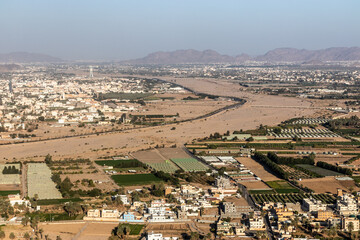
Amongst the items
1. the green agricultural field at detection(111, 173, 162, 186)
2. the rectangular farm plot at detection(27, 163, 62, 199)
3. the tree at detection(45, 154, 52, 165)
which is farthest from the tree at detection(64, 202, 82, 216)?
the tree at detection(45, 154, 52, 165)

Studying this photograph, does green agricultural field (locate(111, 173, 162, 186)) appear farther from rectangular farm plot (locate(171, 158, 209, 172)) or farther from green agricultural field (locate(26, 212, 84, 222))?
green agricultural field (locate(26, 212, 84, 222))

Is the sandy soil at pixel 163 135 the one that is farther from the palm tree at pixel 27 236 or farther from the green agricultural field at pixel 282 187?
the palm tree at pixel 27 236

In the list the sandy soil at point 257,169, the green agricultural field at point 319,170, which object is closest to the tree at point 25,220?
the sandy soil at point 257,169

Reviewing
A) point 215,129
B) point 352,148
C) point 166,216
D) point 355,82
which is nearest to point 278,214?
point 166,216

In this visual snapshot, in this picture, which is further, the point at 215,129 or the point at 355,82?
the point at 355,82

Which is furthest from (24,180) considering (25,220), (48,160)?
(25,220)

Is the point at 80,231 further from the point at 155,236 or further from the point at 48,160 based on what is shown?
the point at 48,160

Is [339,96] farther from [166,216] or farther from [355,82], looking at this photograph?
[166,216]
